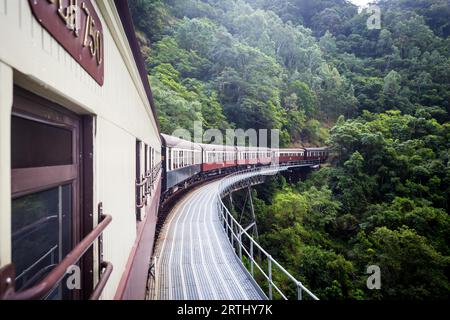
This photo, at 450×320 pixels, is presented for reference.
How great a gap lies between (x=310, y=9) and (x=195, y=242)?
101 metres

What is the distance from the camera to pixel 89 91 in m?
1.50

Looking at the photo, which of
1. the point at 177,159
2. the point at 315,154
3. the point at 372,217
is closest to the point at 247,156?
the point at 372,217

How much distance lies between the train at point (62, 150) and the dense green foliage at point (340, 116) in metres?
13.1

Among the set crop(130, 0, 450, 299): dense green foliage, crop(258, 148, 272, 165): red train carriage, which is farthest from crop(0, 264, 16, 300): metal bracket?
crop(258, 148, 272, 165): red train carriage

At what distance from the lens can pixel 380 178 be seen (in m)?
26.3

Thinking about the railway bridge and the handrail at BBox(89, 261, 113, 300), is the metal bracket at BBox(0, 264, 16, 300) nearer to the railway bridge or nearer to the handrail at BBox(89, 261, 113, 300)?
the handrail at BBox(89, 261, 113, 300)

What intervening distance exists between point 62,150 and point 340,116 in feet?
142

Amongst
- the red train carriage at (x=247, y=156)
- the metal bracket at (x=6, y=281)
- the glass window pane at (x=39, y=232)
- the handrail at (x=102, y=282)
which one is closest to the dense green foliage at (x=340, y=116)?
the red train carriage at (x=247, y=156)

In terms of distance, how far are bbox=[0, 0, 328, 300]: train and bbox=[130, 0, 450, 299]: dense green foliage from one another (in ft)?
43.0

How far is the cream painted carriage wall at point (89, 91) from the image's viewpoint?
2.62 feet

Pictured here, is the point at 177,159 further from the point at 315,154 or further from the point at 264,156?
the point at 315,154

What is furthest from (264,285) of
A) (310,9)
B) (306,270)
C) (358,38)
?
(310,9)

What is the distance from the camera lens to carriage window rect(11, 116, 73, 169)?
3.41ft

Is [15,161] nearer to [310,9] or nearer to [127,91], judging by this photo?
[127,91]
